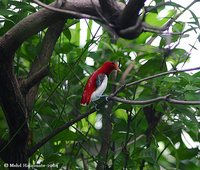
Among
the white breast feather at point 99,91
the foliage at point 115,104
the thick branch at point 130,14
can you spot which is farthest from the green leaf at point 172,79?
the thick branch at point 130,14

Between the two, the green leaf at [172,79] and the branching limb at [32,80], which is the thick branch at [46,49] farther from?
the green leaf at [172,79]

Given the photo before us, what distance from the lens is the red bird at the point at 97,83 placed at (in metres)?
2.17

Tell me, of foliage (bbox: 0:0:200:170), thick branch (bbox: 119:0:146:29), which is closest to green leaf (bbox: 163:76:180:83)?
foliage (bbox: 0:0:200:170)

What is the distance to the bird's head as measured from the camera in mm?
2268

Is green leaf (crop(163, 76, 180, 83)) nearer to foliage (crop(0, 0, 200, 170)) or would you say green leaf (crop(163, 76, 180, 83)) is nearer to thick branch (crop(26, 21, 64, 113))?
foliage (crop(0, 0, 200, 170))

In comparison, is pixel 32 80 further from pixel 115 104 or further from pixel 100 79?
pixel 115 104

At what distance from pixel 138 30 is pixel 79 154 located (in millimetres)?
1200

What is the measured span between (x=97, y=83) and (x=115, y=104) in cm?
18

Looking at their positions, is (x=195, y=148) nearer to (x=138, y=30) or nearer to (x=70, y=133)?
(x=70, y=133)

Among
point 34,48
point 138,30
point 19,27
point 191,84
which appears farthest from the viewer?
point 34,48

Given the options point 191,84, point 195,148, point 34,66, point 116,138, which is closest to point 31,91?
point 34,66

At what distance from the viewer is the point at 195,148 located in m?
2.39

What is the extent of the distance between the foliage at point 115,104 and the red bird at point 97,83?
4cm

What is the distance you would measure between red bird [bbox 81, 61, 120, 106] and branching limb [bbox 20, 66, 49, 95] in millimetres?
269
